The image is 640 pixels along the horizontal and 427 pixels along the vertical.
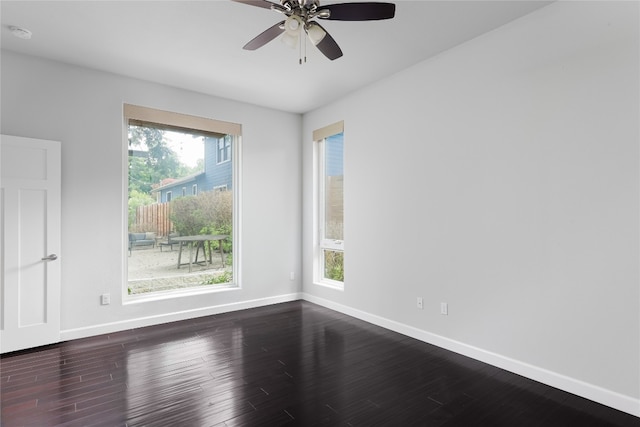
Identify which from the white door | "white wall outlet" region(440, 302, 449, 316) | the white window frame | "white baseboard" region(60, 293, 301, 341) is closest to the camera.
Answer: the white door

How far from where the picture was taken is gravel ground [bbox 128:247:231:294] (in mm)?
4195

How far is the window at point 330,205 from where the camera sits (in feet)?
15.9

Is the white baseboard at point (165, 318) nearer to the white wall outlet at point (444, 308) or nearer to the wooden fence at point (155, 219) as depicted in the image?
the wooden fence at point (155, 219)

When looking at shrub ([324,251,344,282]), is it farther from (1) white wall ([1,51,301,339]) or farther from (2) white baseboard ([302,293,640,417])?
(1) white wall ([1,51,301,339])

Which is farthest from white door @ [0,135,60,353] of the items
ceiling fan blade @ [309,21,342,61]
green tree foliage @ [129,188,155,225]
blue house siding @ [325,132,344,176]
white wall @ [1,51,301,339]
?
blue house siding @ [325,132,344,176]

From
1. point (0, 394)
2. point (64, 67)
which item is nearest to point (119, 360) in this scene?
point (0, 394)

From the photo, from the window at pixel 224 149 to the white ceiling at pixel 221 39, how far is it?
2.69 feet

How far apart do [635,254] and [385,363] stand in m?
1.97

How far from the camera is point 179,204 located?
14.7 ft

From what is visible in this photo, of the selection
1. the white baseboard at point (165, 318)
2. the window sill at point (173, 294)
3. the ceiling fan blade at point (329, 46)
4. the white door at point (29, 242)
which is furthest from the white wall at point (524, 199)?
the white door at point (29, 242)

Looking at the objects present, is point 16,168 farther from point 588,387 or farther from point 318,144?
point 588,387

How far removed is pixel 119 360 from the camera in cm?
309

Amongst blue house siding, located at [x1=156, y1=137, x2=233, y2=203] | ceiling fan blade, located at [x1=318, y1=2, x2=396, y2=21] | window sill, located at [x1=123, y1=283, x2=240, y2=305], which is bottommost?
window sill, located at [x1=123, y1=283, x2=240, y2=305]

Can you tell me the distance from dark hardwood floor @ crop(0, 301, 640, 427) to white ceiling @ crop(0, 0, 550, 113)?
2.87m
